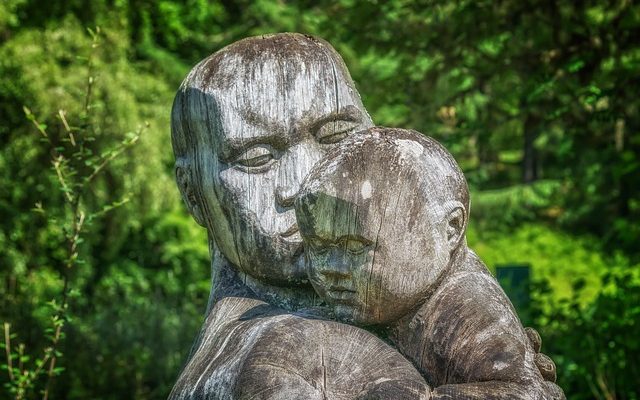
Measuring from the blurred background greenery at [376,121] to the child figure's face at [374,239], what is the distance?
2653 mm

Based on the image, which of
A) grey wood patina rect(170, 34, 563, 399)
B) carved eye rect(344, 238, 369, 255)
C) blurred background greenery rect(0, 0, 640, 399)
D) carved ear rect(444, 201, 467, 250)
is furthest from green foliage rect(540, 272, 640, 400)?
carved eye rect(344, 238, 369, 255)

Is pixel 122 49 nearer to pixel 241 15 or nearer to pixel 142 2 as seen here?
pixel 142 2

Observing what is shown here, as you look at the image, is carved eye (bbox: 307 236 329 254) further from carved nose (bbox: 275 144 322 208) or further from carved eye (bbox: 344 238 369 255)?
carved nose (bbox: 275 144 322 208)

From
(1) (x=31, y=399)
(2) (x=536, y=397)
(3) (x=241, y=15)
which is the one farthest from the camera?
(3) (x=241, y=15)

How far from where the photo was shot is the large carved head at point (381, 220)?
3109 mm

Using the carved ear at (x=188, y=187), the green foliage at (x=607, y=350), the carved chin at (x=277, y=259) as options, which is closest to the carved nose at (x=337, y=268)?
the carved chin at (x=277, y=259)

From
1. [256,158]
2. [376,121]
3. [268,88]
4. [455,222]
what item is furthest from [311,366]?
[376,121]

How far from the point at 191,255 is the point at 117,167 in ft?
10.7

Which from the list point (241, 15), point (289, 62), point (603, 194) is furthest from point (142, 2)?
point (289, 62)

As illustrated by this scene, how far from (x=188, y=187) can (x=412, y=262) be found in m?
1.07

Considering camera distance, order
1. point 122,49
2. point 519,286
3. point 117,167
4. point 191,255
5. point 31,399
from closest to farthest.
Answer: point 31,399 < point 519,286 < point 117,167 < point 122,49 < point 191,255

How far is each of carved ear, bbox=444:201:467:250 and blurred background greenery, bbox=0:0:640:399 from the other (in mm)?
2797

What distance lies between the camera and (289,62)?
3.72 metres

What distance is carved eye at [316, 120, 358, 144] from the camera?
3.71m
